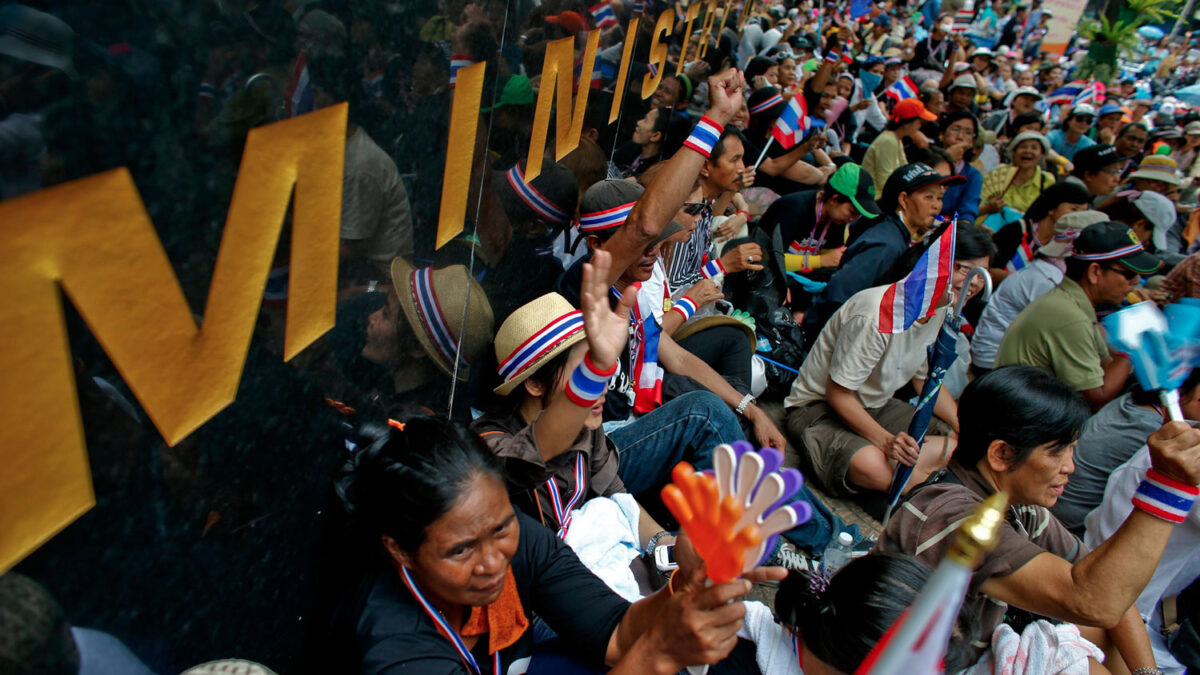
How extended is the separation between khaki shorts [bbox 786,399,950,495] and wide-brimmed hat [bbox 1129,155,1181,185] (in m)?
4.90

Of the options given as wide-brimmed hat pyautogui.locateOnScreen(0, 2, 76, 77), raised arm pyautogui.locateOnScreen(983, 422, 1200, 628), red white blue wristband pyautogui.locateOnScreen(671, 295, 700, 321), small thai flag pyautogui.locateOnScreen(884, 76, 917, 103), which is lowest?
small thai flag pyautogui.locateOnScreen(884, 76, 917, 103)

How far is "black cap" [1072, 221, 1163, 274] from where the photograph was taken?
3.74m

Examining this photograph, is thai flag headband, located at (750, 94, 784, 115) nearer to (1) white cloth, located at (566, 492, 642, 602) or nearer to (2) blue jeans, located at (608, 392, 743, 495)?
(2) blue jeans, located at (608, 392, 743, 495)

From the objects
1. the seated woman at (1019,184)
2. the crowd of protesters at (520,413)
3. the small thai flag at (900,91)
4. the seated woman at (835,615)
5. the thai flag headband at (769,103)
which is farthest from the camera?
the small thai flag at (900,91)

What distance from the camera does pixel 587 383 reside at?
1.82 m

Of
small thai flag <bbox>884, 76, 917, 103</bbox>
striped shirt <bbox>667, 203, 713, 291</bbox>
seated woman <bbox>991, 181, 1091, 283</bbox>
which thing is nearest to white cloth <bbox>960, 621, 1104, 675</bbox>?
striped shirt <bbox>667, 203, 713, 291</bbox>

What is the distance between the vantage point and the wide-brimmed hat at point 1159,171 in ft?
21.1

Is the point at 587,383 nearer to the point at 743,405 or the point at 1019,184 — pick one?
the point at 743,405

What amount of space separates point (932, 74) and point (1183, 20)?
1680 centimetres

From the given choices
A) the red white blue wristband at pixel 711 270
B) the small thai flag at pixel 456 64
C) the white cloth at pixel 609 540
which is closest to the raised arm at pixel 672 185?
the small thai flag at pixel 456 64

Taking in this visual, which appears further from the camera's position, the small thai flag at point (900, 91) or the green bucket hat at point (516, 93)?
the small thai flag at point (900, 91)

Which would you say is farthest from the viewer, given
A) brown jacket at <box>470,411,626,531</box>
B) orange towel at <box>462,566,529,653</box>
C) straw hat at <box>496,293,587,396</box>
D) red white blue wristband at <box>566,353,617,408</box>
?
straw hat at <box>496,293,587,396</box>

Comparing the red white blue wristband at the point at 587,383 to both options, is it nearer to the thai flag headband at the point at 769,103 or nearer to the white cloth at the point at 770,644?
the white cloth at the point at 770,644

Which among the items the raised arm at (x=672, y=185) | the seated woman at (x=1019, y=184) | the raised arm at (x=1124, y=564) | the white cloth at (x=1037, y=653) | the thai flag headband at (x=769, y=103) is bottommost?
the seated woman at (x=1019, y=184)
